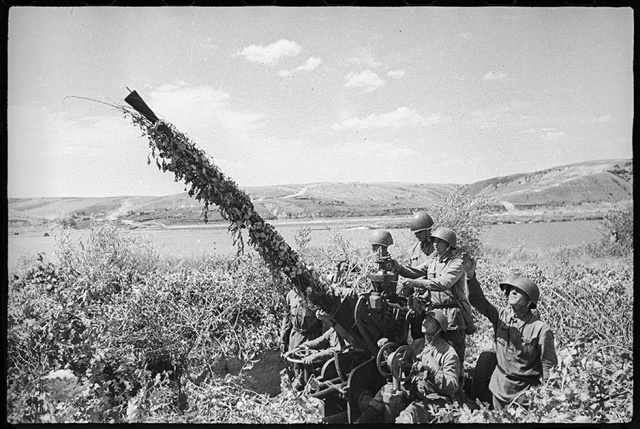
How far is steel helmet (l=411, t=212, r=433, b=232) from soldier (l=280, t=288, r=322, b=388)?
3.68 feet

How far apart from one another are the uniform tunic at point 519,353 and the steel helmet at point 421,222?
36.9 inches

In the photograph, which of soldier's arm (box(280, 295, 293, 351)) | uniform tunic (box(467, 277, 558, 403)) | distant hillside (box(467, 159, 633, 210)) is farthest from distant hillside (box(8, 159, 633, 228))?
uniform tunic (box(467, 277, 558, 403))

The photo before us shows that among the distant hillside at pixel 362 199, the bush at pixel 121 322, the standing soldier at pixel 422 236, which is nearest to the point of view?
the standing soldier at pixel 422 236

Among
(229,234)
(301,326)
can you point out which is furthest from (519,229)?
(229,234)

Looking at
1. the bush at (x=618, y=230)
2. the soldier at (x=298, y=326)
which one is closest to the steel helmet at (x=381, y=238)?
the soldier at (x=298, y=326)

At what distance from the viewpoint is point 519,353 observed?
15.6 feet

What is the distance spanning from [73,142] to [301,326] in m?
2.62

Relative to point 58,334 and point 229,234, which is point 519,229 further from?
point 58,334

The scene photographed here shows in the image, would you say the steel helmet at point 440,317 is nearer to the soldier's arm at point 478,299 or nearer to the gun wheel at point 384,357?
the gun wheel at point 384,357

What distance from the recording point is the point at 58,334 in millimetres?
5320

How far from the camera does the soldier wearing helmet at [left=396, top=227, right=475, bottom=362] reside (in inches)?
188

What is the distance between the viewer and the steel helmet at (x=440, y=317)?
474 centimetres

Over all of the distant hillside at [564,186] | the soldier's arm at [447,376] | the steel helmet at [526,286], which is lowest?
the soldier's arm at [447,376]

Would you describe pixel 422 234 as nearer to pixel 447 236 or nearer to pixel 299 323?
pixel 447 236
